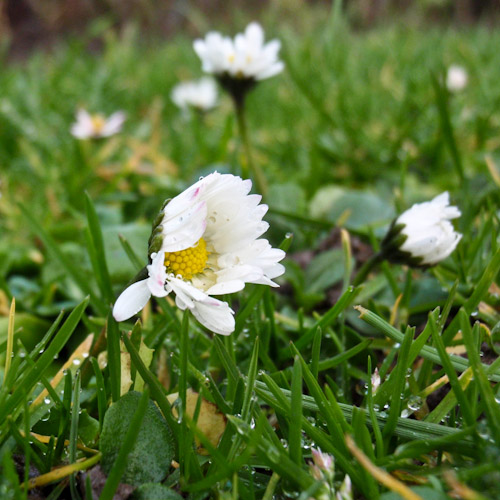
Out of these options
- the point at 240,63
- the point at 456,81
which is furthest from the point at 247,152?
the point at 456,81

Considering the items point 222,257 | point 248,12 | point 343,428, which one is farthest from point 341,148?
point 248,12

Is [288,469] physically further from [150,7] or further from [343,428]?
[150,7]

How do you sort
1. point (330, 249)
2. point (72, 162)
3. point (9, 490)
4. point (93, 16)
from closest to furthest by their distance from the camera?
point (9, 490) < point (330, 249) < point (72, 162) < point (93, 16)

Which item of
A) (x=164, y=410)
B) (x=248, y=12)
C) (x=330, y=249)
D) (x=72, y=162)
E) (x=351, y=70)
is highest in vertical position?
(x=164, y=410)

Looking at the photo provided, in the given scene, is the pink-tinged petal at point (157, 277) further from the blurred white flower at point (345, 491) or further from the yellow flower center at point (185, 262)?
the blurred white flower at point (345, 491)

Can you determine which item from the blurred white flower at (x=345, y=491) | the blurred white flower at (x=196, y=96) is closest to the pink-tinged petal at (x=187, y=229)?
the blurred white flower at (x=345, y=491)

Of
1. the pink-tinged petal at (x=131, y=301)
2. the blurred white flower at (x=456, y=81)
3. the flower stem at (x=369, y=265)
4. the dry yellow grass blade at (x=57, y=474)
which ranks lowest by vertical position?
the blurred white flower at (x=456, y=81)

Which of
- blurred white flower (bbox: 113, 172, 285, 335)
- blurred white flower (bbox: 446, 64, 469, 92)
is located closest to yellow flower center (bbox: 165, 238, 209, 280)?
blurred white flower (bbox: 113, 172, 285, 335)

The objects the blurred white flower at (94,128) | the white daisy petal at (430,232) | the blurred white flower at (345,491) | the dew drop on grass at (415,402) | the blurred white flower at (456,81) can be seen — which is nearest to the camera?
the blurred white flower at (345,491)
